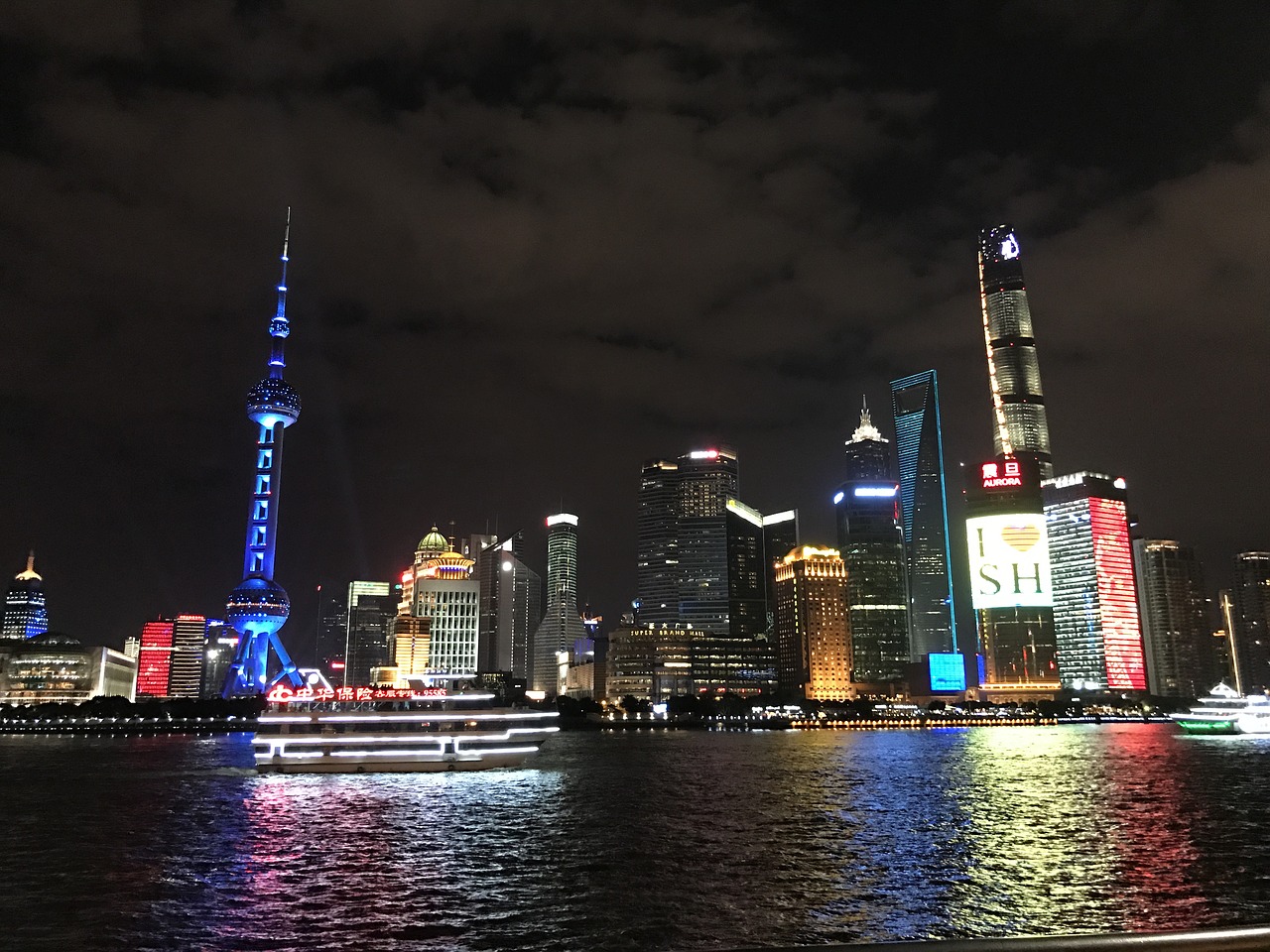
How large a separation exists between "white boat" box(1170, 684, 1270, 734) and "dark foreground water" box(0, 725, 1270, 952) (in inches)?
4256

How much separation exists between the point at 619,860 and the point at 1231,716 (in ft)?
569

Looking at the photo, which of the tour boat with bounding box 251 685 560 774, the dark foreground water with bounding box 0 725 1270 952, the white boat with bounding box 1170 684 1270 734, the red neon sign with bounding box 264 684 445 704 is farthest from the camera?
the white boat with bounding box 1170 684 1270 734

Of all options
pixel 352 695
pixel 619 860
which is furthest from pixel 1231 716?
pixel 619 860

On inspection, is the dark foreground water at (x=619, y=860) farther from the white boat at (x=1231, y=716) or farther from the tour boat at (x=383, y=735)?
the white boat at (x=1231, y=716)

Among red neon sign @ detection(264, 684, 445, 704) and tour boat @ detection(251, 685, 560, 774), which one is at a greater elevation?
red neon sign @ detection(264, 684, 445, 704)

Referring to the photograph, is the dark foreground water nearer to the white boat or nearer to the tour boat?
the tour boat

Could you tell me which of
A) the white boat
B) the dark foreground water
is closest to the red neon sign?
the dark foreground water

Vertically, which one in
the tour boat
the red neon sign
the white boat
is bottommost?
the white boat

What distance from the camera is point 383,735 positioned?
87938mm

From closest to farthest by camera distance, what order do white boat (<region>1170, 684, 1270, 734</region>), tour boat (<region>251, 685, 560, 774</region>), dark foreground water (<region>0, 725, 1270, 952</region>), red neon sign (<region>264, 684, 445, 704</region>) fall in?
dark foreground water (<region>0, 725, 1270, 952</region>), tour boat (<region>251, 685, 560, 774</region>), red neon sign (<region>264, 684, 445, 704</region>), white boat (<region>1170, 684, 1270, 734</region>)

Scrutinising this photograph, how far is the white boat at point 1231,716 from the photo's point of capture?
17025 cm

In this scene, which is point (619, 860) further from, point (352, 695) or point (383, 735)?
point (352, 695)

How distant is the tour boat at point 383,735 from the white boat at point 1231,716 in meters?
143

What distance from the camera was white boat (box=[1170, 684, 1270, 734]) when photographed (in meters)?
170
